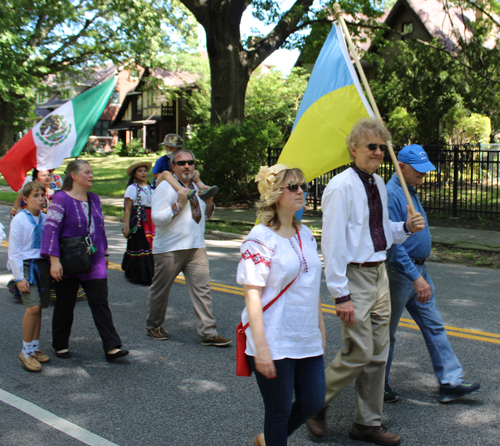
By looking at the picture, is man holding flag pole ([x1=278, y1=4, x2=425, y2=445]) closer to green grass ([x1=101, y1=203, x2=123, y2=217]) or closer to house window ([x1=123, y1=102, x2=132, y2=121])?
green grass ([x1=101, y1=203, x2=123, y2=217])

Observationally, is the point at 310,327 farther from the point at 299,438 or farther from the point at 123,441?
the point at 123,441

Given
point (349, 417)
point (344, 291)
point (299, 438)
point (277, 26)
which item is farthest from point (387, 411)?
point (277, 26)

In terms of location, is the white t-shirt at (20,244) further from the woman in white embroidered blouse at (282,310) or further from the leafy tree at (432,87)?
the leafy tree at (432,87)

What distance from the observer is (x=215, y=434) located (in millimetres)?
3637

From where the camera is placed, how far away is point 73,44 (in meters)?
34.6

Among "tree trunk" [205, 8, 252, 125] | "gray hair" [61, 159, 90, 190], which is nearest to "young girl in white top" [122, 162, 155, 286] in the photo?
"gray hair" [61, 159, 90, 190]

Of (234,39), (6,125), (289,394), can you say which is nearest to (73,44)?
(6,125)

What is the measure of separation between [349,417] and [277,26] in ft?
55.9

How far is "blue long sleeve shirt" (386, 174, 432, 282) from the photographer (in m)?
3.80

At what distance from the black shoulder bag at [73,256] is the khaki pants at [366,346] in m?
2.40

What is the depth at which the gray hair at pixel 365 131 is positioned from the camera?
11.4 feet

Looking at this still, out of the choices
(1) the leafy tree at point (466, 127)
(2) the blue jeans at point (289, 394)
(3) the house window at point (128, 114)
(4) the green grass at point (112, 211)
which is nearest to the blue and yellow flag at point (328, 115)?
(2) the blue jeans at point (289, 394)

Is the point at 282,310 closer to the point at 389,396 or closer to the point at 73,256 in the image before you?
the point at 389,396

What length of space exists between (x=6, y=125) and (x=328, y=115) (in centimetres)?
4002
